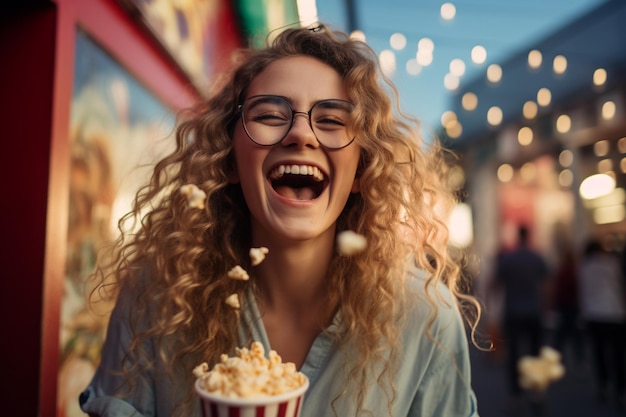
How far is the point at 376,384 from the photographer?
4.25 ft

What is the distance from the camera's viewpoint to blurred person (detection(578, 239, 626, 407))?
483cm

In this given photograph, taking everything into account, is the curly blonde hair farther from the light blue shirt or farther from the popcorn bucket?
the popcorn bucket

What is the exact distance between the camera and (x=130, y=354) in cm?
132

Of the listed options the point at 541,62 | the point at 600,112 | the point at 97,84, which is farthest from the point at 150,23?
the point at 600,112

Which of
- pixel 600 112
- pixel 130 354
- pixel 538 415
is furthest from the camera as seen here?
pixel 600 112

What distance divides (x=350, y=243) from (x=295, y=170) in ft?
0.75

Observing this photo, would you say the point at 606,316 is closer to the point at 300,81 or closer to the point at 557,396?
the point at 557,396

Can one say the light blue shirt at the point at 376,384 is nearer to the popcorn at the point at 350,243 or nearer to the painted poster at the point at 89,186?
the popcorn at the point at 350,243

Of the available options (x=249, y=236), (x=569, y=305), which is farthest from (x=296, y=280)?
(x=569, y=305)

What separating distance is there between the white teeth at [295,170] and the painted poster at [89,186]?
0.62 metres

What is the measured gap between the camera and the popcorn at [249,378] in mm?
852

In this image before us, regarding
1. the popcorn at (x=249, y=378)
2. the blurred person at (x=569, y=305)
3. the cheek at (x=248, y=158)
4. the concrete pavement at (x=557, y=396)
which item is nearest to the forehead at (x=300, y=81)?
the cheek at (x=248, y=158)

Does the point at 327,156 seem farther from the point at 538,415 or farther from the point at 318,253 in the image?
the point at 538,415

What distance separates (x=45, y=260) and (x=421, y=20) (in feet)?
19.8
